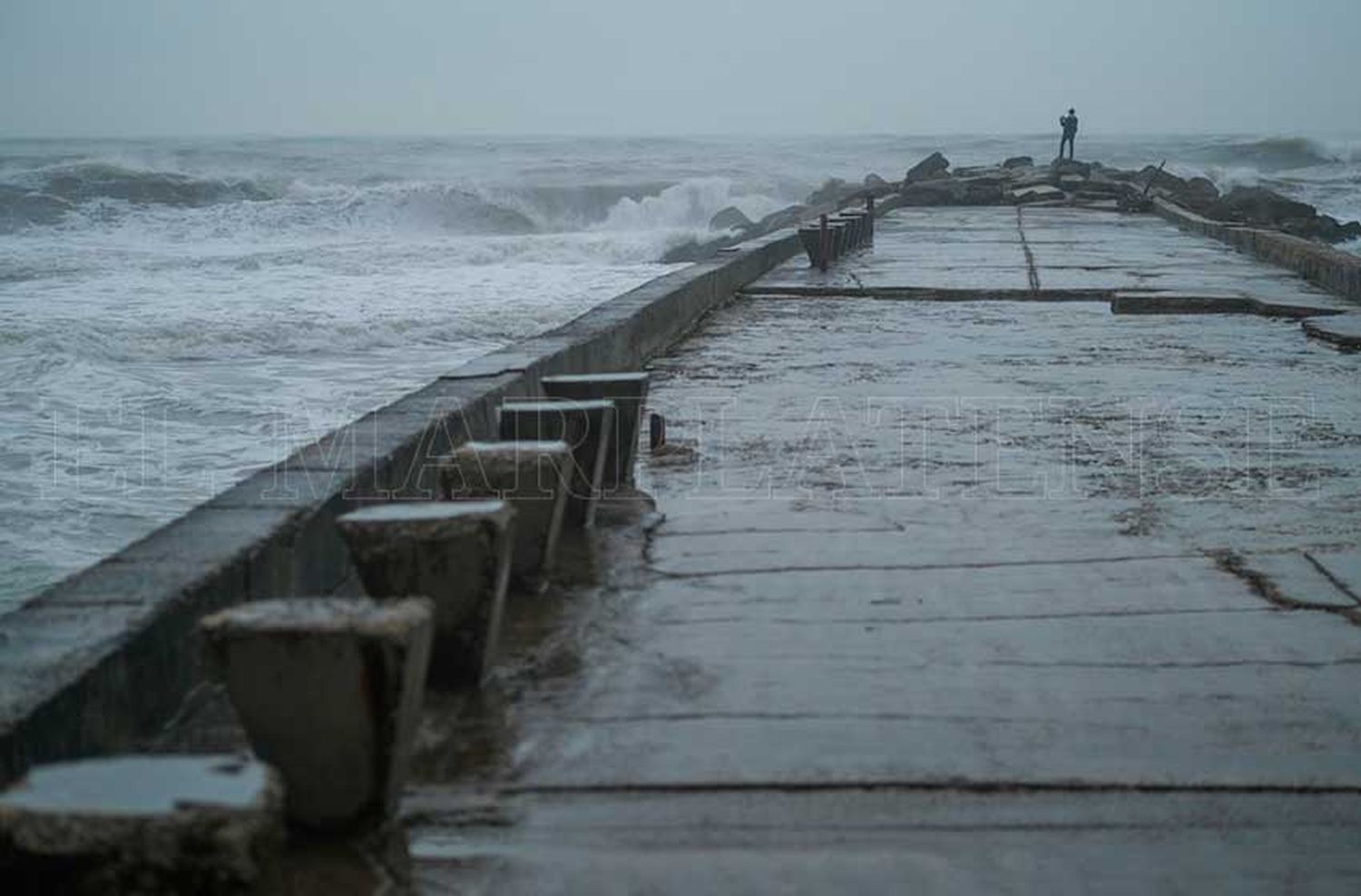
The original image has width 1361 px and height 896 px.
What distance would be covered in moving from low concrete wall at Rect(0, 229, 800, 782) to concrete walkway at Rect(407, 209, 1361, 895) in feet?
1.87

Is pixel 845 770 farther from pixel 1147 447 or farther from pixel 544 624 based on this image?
pixel 1147 447

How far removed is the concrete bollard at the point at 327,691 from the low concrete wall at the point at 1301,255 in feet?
34.9

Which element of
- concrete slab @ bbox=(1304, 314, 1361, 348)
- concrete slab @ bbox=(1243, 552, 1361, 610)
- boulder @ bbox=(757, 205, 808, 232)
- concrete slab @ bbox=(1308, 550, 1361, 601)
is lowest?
boulder @ bbox=(757, 205, 808, 232)

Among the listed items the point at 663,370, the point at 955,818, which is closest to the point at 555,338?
the point at 663,370

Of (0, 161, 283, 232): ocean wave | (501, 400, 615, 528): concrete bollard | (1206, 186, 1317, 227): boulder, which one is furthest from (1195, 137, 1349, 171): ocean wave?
(501, 400, 615, 528): concrete bollard

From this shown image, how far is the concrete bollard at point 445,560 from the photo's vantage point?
3277 millimetres

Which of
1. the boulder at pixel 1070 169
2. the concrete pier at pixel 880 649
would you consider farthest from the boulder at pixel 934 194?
the concrete pier at pixel 880 649

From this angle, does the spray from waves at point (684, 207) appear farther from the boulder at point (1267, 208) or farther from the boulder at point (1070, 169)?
the boulder at point (1267, 208)

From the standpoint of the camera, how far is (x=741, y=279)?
13117 millimetres

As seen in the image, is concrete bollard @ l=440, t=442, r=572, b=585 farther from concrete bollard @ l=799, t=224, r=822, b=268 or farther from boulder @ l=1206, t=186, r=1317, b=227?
boulder @ l=1206, t=186, r=1317, b=227

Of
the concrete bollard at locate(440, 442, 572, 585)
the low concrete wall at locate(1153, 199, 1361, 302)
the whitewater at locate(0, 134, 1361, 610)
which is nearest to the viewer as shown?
the concrete bollard at locate(440, 442, 572, 585)

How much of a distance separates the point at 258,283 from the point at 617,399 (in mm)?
23337

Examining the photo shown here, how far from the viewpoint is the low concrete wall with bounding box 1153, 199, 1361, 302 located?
12102 millimetres

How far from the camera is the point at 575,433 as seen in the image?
4.83 metres
